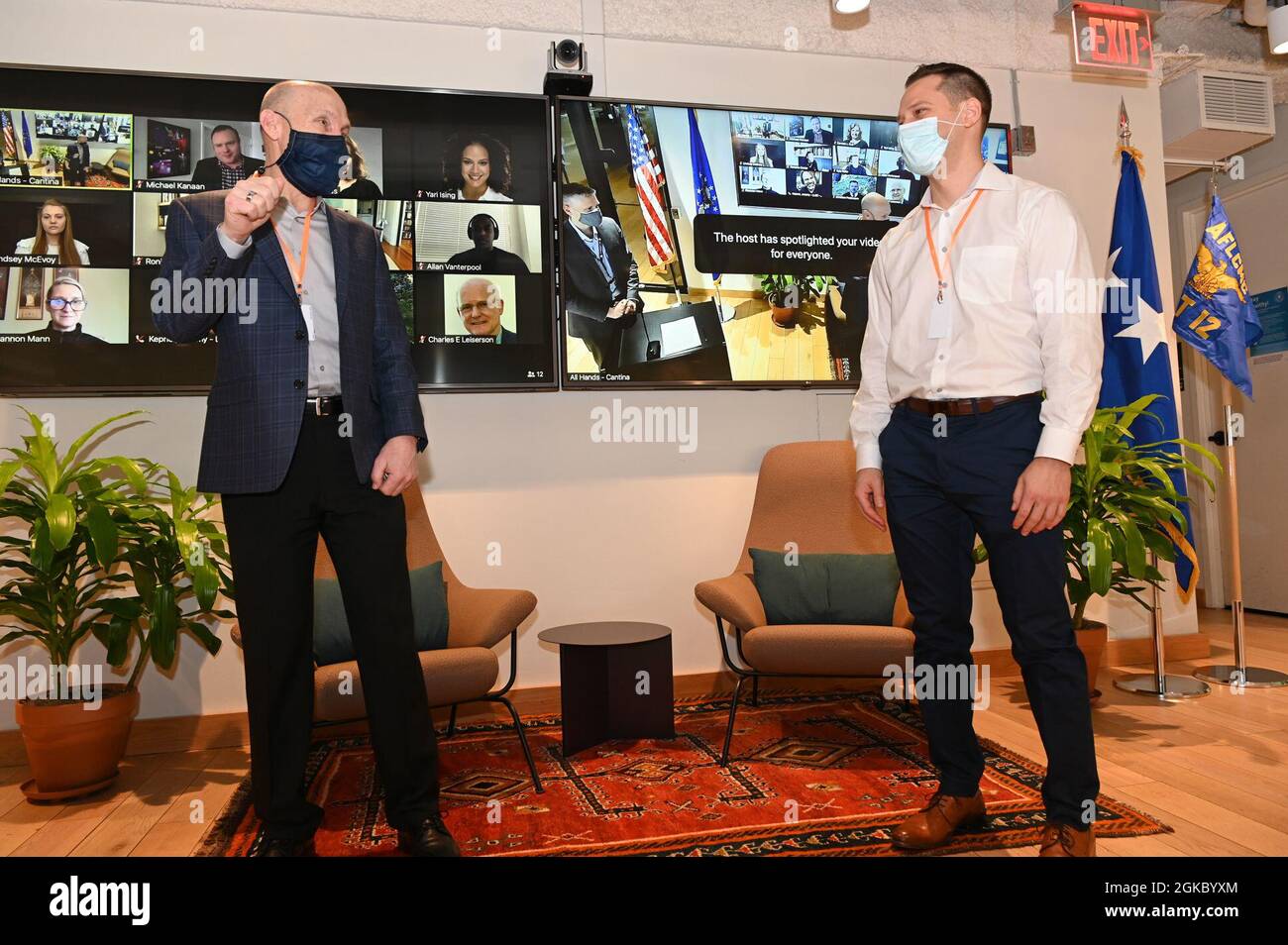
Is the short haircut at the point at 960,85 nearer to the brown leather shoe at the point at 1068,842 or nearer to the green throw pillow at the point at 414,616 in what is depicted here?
the brown leather shoe at the point at 1068,842

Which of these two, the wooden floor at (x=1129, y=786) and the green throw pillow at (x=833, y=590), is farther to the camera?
the green throw pillow at (x=833, y=590)

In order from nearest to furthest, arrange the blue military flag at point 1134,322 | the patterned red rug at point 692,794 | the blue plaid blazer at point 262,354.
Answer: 1. the blue plaid blazer at point 262,354
2. the patterned red rug at point 692,794
3. the blue military flag at point 1134,322

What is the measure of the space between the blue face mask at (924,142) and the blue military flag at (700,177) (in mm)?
1651

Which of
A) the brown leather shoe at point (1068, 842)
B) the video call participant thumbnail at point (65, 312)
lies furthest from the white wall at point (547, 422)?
the brown leather shoe at point (1068, 842)

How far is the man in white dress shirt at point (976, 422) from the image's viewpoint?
6.32ft

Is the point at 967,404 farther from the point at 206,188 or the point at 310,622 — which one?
the point at 206,188

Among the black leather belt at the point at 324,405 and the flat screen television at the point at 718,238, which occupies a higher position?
the flat screen television at the point at 718,238

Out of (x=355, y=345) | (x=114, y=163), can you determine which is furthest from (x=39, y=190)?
(x=355, y=345)

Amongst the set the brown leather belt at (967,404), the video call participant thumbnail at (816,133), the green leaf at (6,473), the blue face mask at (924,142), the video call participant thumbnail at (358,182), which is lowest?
the green leaf at (6,473)

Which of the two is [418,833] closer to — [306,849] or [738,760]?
[306,849]

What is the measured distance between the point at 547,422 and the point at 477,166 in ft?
3.40

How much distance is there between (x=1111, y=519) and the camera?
353 centimetres

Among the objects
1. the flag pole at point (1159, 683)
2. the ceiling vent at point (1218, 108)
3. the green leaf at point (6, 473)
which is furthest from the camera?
the ceiling vent at point (1218, 108)

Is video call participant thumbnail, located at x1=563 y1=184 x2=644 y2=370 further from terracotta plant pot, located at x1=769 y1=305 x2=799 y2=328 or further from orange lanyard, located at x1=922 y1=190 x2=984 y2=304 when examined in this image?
orange lanyard, located at x1=922 y1=190 x2=984 y2=304
